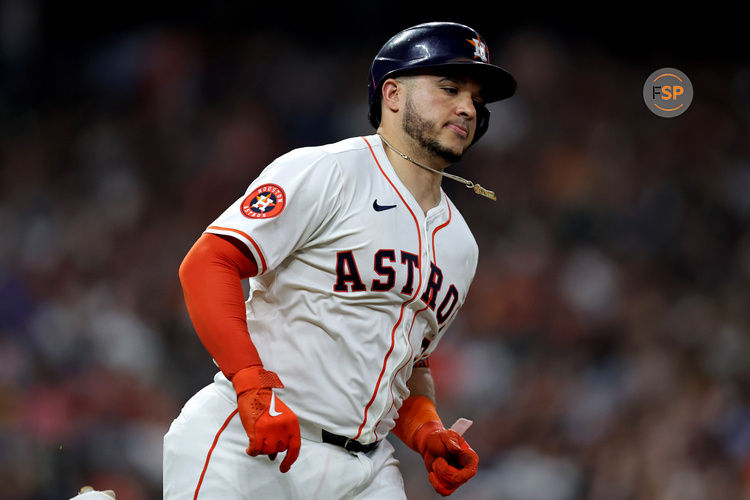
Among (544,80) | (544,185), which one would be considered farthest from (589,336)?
(544,80)

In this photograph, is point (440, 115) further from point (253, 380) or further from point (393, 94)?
point (253, 380)

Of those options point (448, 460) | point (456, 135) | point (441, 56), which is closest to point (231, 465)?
point (448, 460)

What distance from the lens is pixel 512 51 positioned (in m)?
6.55

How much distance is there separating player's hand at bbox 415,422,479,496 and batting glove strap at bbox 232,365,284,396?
0.62 metres

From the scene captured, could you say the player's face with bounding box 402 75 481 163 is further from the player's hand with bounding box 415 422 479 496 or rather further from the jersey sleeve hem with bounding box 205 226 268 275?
the player's hand with bounding box 415 422 479 496

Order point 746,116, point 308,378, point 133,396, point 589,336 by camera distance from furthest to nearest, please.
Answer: point 746,116 < point 589,336 < point 133,396 < point 308,378

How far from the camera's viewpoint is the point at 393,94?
228 cm

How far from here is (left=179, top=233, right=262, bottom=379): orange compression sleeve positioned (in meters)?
1.82

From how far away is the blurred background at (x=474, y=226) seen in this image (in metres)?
4.70

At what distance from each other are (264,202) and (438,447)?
860 mm

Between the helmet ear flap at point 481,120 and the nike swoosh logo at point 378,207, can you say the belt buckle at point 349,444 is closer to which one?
the nike swoosh logo at point 378,207

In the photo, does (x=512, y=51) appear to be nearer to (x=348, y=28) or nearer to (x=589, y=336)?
(x=348, y=28)

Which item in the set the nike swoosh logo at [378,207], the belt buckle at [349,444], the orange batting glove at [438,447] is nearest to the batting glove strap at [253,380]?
the belt buckle at [349,444]

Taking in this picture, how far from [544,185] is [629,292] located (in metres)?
1.04
